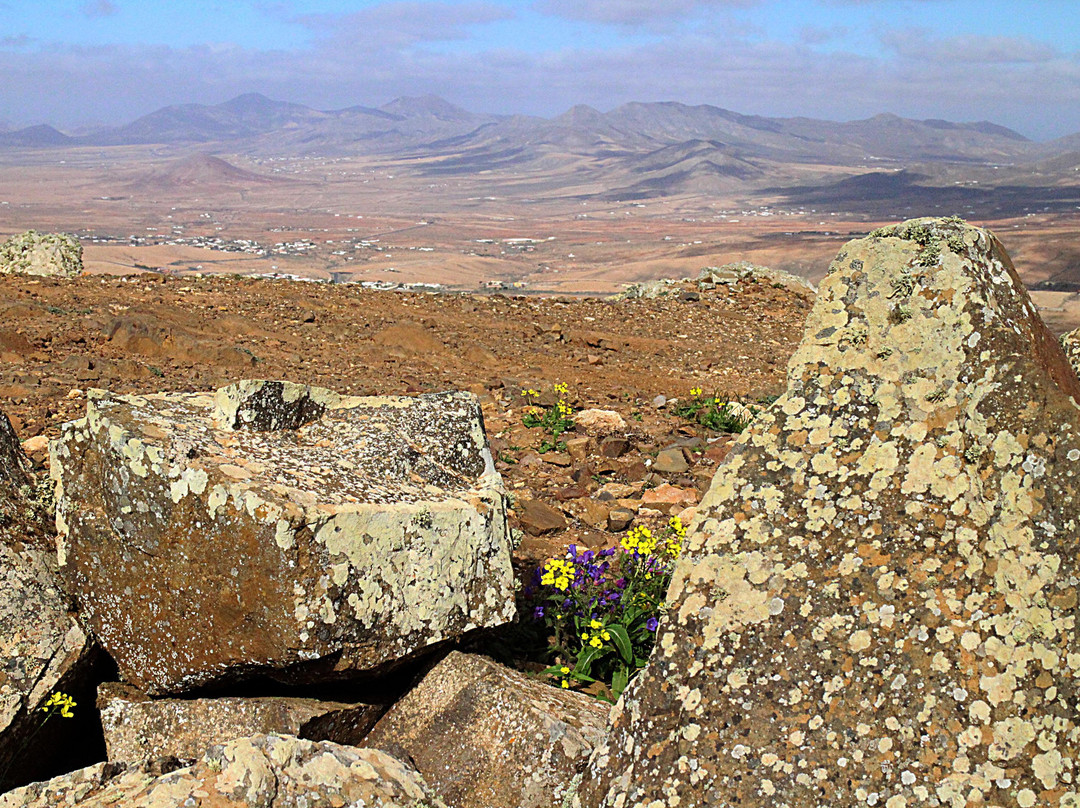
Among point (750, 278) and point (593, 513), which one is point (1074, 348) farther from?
point (750, 278)

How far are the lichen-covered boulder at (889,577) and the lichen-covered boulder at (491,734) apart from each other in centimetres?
71

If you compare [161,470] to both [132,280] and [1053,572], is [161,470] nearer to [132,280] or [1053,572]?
[1053,572]

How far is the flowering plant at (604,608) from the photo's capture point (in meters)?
4.65

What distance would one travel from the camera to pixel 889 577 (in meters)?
2.93

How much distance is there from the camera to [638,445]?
28.0 feet

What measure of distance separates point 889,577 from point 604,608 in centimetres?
227

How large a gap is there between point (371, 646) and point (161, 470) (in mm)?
1188

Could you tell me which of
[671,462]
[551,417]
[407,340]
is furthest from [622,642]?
[407,340]

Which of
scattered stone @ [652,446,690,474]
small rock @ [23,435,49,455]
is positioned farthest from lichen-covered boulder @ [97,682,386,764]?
scattered stone @ [652,446,690,474]

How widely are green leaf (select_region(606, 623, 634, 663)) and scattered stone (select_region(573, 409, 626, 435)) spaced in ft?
13.9

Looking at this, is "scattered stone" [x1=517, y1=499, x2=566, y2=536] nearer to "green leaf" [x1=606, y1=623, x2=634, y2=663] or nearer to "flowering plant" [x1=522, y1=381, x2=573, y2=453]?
"flowering plant" [x1=522, y1=381, x2=573, y2=453]

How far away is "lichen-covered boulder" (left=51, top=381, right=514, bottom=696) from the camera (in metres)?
3.88

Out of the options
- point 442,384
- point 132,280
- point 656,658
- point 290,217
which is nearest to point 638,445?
point 442,384

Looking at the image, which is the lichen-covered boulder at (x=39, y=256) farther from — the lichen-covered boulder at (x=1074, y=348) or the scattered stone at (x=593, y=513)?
the lichen-covered boulder at (x=1074, y=348)
